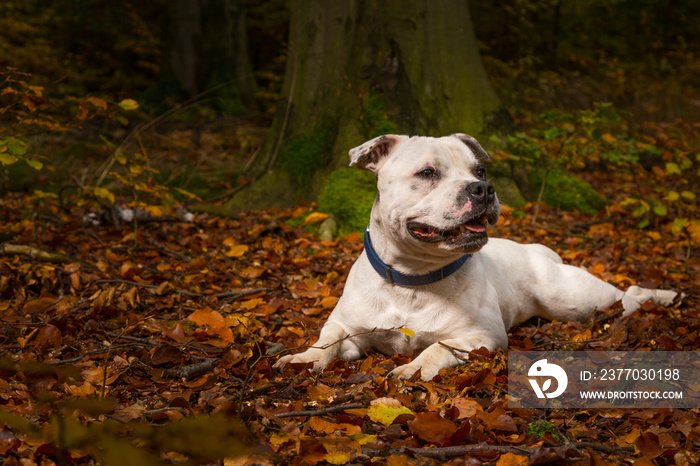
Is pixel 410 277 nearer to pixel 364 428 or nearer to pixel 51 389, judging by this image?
pixel 364 428

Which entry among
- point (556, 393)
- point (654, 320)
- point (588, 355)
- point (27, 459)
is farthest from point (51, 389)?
point (654, 320)

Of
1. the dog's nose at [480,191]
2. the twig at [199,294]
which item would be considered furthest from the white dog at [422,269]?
the twig at [199,294]

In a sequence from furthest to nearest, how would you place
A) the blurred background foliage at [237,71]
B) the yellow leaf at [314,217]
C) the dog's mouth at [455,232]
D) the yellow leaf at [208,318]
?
the blurred background foliage at [237,71] → the yellow leaf at [314,217] → the yellow leaf at [208,318] → the dog's mouth at [455,232]

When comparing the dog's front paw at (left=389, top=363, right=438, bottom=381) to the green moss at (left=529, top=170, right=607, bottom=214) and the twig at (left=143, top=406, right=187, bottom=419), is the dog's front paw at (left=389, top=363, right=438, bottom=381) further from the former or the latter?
the green moss at (left=529, top=170, right=607, bottom=214)

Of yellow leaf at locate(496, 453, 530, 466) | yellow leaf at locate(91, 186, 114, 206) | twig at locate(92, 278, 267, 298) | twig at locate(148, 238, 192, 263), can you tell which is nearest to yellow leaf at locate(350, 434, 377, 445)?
yellow leaf at locate(496, 453, 530, 466)

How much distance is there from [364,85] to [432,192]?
362cm

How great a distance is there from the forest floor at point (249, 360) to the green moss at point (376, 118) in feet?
4.57

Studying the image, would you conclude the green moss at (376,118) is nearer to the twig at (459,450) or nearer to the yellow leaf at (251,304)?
the yellow leaf at (251,304)

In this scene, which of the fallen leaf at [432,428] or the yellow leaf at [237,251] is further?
the yellow leaf at [237,251]

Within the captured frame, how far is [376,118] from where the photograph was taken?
6.51 meters

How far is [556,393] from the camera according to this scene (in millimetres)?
2957

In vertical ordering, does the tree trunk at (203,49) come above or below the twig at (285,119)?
above

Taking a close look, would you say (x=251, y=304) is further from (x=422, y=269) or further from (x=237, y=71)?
(x=237, y=71)

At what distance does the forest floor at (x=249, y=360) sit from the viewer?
7.18 feet
